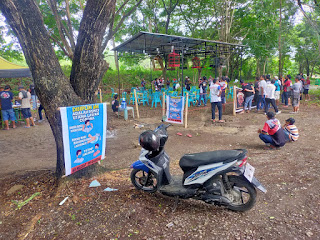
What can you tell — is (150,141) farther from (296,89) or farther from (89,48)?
(296,89)

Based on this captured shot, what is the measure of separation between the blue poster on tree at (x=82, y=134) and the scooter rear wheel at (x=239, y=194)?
223 centimetres

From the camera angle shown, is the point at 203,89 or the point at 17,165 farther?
the point at 203,89

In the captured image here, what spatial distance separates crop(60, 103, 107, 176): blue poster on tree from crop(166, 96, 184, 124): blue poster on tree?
4490mm

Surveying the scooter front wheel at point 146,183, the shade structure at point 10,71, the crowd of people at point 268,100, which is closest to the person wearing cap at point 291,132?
the crowd of people at point 268,100

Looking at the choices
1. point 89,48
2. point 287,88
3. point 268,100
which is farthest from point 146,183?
point 287,88

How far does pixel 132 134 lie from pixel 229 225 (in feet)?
17.4

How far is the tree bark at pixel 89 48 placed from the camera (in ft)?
11.4

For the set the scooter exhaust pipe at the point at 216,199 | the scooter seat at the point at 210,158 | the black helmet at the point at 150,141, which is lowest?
the scooter exhaust pipe at the point at 216,199

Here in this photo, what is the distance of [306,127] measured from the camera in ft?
23.9

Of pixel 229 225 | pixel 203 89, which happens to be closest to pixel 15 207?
pixel 229 225

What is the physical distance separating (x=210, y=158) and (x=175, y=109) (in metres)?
5.49

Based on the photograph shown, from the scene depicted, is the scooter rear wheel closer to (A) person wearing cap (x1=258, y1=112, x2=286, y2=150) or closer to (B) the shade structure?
(A) person wearing cap (x1=258, y1=112, x2=286, y2=150)

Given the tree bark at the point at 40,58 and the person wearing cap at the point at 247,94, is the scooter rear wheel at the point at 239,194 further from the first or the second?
the person wearing cap at the point at 247,94

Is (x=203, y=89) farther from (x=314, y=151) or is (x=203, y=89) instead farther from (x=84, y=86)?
(x=84, y=86)
